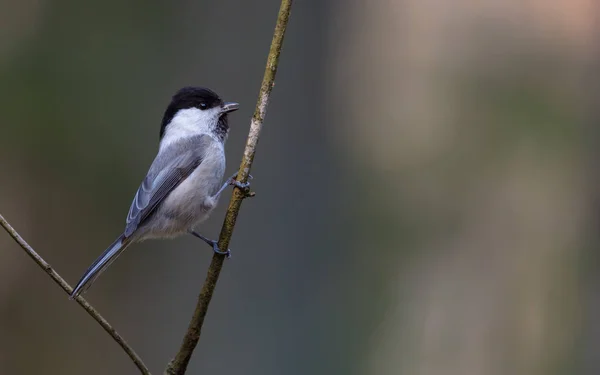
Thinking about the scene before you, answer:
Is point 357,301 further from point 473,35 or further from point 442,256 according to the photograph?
point 473,35

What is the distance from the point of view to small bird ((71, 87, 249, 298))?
2500 mm

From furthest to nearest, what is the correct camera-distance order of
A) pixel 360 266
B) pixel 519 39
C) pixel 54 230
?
pixel 519 39 → pixel 360 266 → pixel 54 230

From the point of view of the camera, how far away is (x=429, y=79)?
15.6 feet

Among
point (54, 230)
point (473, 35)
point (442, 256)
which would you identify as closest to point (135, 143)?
point (54, 230)

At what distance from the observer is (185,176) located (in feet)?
8.47

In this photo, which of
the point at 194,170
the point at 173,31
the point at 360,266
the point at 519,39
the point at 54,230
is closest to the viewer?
the point at 194,170

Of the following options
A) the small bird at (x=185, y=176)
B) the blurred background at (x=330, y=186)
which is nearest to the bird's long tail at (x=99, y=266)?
the small bird at (x=185, y=176)

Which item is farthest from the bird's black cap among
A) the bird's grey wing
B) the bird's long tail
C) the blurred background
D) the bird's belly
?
the blurred background

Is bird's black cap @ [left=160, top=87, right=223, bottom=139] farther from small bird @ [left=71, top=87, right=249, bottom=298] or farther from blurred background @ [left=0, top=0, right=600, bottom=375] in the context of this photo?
blurred background @ [left=0, top=0, right=600, bottom=375]

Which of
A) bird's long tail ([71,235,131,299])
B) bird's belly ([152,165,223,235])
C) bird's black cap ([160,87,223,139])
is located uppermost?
bird's black cap ([160,87,223,139])

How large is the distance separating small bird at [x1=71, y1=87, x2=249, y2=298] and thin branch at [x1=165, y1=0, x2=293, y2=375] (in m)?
0.61

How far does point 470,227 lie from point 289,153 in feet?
4.65

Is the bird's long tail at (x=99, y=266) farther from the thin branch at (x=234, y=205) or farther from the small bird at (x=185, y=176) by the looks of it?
the thin branch at (x=234, y=205)

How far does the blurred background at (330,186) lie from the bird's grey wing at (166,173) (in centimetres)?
96
